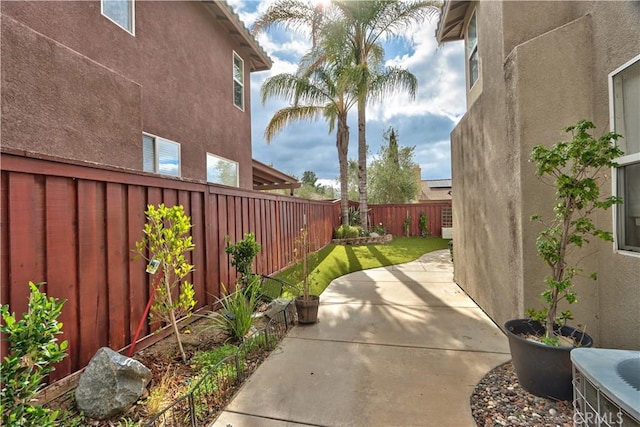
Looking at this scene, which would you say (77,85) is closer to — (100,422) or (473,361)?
(100,422)

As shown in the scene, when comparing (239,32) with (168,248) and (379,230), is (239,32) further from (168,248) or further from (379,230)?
(379,230)

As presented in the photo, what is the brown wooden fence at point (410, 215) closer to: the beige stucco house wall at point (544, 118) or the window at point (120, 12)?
the beige stucco house wall at point (544, 118)

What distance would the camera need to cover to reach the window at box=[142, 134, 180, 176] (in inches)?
223

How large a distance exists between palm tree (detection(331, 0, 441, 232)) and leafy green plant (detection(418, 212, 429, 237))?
7847 mm

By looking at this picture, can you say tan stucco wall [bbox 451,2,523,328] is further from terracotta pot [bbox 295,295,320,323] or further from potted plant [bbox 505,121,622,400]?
terracotta pot [bbox 295,295,320,323]

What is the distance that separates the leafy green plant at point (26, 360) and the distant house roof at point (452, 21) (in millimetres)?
6981

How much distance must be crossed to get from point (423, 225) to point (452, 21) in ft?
40.8

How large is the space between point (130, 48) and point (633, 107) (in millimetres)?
7190

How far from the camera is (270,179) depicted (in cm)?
1284

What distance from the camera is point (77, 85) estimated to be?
141 inches

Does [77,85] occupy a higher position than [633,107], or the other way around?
[77,85]

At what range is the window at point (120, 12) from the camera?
498 centimetres

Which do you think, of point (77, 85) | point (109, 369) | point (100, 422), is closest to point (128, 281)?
point (109, 369)

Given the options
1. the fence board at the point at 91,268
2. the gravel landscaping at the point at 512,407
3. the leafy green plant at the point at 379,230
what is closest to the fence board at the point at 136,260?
the fence board at the point at 91,268
